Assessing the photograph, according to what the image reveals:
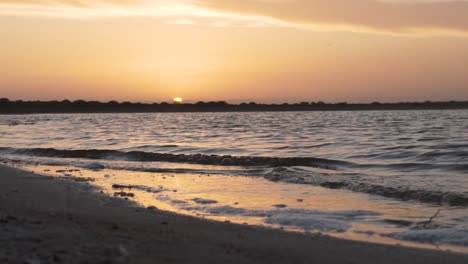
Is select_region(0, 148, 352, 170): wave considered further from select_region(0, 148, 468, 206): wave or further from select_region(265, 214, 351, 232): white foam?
select_region(265, 214, 351, 232): white foam

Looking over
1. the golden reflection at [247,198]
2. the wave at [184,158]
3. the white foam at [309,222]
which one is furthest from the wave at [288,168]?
the white foam at [309,222]

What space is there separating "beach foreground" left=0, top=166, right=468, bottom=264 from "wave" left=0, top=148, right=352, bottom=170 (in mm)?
10194

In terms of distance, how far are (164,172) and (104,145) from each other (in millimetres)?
11594

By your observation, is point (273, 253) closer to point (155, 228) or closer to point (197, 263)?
point (197, 263)

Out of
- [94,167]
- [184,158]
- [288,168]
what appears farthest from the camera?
[184,158]

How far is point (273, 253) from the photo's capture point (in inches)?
241

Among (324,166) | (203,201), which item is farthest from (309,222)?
(324,166)

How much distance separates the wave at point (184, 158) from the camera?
18562mm

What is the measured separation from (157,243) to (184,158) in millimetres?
14748

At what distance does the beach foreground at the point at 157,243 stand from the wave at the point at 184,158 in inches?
401

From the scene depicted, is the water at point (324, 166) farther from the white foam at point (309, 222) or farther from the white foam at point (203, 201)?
the white foam at point (203, 201)

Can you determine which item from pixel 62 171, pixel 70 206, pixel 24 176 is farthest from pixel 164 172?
pixel 70 206

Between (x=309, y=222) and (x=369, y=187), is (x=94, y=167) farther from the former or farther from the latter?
(x=309, y=222)

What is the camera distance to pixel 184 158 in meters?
20.9
